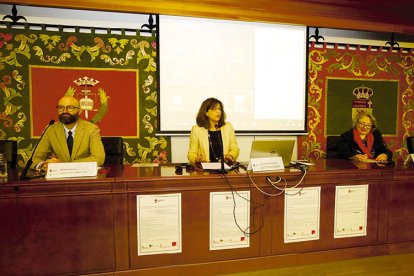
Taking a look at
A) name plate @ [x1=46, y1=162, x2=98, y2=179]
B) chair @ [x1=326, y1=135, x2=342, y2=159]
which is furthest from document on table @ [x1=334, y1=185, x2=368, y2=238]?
name plate @ [x1=46, y1=162, x2=98, y2=179]

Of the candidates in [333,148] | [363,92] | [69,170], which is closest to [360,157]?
[333,148]

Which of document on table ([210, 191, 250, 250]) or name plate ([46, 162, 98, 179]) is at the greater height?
name plate ([46, 162, 98, 179])

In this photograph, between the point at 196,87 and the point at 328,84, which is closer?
the point at 196,87

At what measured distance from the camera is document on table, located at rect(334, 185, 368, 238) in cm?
206

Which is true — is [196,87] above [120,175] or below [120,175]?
above

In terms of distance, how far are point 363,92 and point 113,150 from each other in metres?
2.87

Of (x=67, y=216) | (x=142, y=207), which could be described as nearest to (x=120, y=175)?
(x=142, y=207)

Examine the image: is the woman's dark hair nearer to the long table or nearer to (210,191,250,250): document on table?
the long table

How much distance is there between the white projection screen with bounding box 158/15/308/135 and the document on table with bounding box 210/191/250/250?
1393 millimetres

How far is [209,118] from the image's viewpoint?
2504 mm

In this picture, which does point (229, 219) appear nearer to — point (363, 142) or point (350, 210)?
point (350, 210)

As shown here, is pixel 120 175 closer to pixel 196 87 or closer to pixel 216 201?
pixel 216 201

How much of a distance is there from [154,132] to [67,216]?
154cm

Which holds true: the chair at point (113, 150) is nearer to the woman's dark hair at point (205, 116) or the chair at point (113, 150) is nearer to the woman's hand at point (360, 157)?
the woman's dark hair at point (205, 116)
